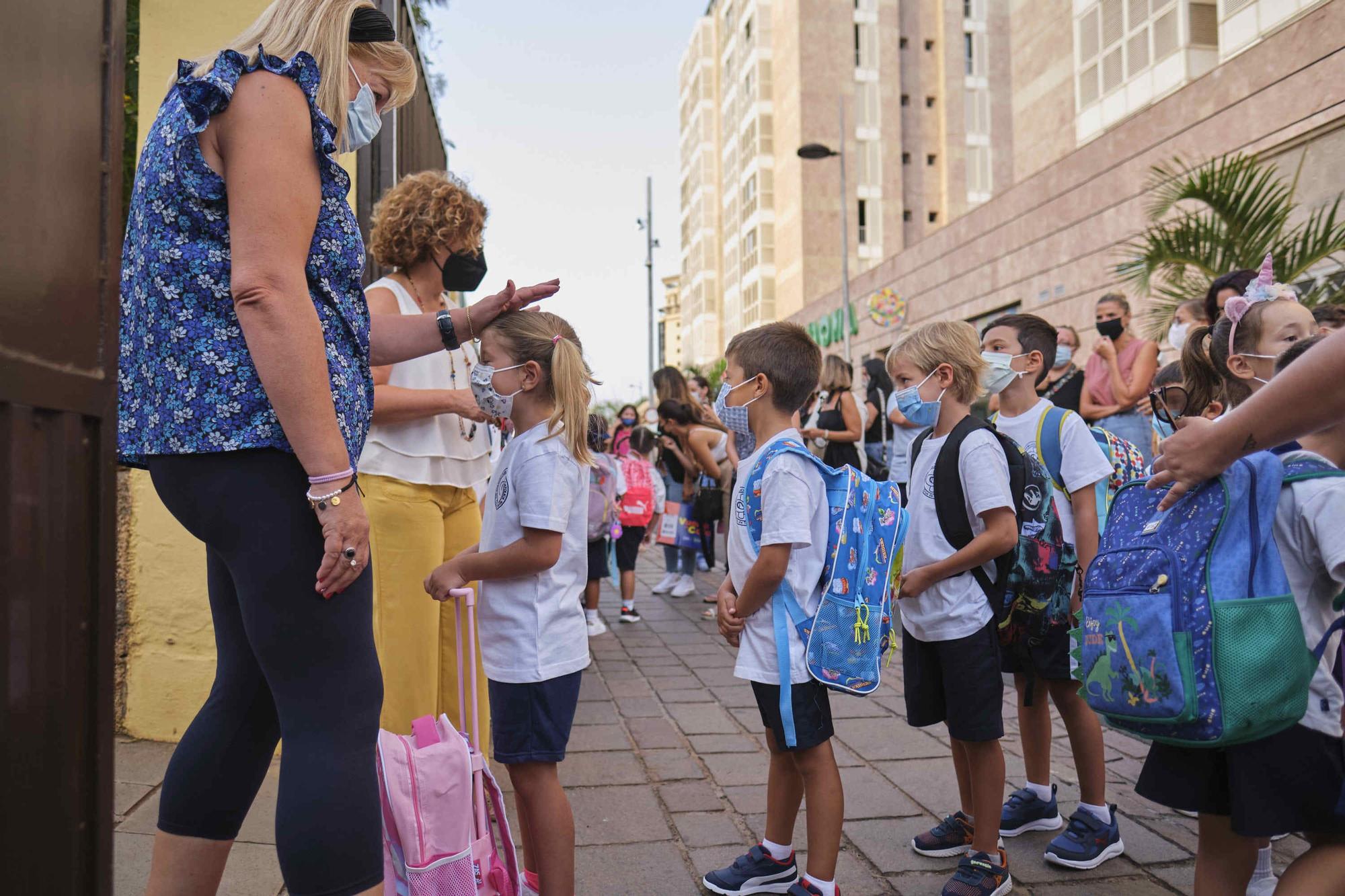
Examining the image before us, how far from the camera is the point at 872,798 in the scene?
12.3ft

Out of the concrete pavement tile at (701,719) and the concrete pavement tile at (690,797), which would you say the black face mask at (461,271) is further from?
the concrete pavement tile at (701,719)

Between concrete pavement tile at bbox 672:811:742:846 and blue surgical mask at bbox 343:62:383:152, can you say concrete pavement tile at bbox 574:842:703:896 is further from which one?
blue surgical mask at bbox 343:62:383:152

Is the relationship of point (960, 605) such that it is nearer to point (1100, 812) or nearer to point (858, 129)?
point (1100, 812)

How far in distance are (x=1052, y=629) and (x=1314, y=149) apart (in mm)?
10806

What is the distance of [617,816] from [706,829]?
34 cm

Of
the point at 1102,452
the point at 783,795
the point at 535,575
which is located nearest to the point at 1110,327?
the point at 1102,452

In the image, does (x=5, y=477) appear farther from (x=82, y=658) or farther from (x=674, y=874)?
(x=674, y=874)

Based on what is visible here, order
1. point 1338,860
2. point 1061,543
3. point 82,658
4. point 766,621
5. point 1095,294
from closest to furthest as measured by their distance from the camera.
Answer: point 82,658 < point 1338,860 < point 766,621 < point 1061,543 < point 1095,294

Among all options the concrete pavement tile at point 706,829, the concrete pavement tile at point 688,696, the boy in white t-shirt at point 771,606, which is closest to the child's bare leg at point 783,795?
the boy in white t-shirt at point 771,606

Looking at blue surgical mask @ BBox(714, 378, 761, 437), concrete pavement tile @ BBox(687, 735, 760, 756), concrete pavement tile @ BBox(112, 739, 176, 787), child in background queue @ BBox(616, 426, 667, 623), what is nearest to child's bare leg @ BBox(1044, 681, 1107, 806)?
blue surgical mask @ BBox(714, 378, 761, 437)

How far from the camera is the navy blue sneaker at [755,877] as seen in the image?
2.92 meters

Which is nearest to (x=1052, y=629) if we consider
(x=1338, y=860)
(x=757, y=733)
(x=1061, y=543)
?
(x=1061, y=543)

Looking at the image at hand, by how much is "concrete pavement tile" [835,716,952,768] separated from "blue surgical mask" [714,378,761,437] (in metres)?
1.81

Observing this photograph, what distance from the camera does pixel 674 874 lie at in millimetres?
3076
